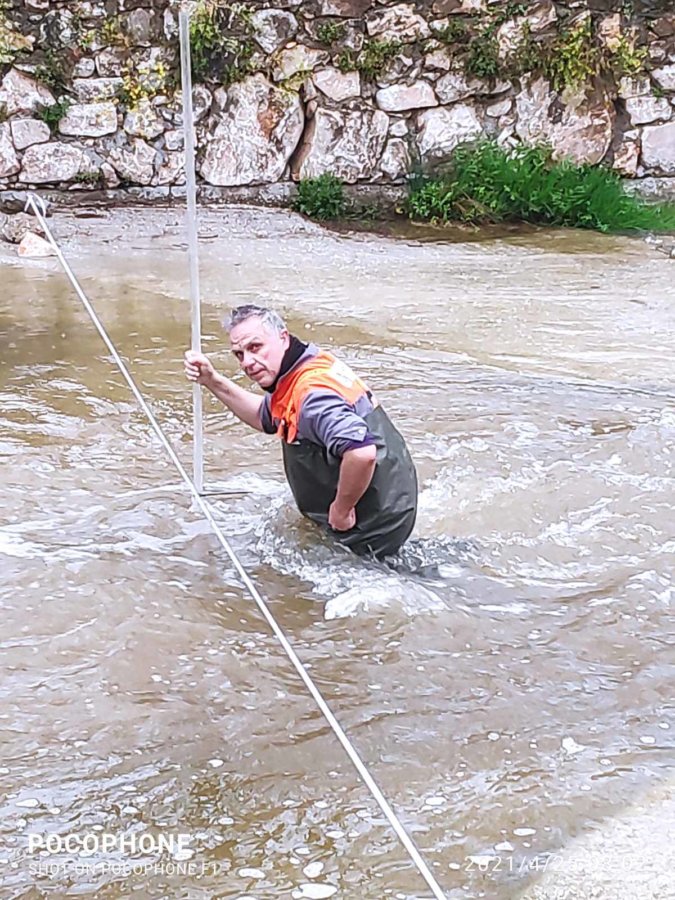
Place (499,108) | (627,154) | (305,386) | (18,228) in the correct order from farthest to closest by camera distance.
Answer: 1. (627,154)
2. (499,108)
3. (18,228)
4. (305,386)

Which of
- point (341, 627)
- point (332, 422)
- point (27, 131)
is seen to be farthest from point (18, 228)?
point (341, 627)

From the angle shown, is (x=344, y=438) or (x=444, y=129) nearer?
(x=344, y=438)

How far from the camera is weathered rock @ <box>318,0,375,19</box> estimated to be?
8086 millimetres

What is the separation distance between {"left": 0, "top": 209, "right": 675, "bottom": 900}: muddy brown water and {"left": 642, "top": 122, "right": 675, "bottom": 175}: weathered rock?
12.6ft

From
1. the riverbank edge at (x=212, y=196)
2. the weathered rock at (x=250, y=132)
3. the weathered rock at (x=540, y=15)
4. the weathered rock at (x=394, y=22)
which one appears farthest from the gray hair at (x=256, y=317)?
the weathered rock at (x=540, y=15)

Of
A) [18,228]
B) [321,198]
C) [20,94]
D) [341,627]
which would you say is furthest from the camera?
[321,198]

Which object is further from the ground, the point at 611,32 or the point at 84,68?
the point at 611,32

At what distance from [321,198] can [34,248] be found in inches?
90.7

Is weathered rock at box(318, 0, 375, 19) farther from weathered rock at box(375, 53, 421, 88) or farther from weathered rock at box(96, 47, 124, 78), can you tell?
weathered rock at box(96, 47, 124, 78)

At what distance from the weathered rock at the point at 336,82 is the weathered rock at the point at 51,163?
1923 millimetres

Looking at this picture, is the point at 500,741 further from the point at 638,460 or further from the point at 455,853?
the point at 638,460

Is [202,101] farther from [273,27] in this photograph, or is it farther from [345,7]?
[345,7]

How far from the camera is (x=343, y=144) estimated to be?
834cm

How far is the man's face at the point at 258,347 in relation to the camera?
2.86 metres
